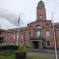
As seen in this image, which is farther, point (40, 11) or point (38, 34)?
point (40, 11)

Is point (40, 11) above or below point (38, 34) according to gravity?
above

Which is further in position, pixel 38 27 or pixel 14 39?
pixel 14 39

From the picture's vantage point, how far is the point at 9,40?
33281mm

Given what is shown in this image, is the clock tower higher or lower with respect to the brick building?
higher

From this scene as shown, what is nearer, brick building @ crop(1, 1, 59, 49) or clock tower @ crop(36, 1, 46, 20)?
brick building @ crop(1, 1, 59, 49)

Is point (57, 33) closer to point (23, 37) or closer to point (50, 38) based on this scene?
point (50, 38)

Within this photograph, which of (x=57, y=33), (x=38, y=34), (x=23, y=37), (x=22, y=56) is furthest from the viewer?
(x=23, y=37)

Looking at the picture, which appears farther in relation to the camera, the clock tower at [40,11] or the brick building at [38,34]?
the clock tower at [40,11]

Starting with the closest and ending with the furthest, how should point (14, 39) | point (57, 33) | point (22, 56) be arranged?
point (22, 56) → point (57, 33) → point (14, 39)

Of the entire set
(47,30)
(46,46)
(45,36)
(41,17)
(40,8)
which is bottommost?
(46,46)

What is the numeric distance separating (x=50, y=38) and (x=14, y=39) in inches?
687

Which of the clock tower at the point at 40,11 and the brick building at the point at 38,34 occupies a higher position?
the clock tower at the point at 40,11

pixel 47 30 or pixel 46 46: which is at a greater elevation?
pixel 47 30

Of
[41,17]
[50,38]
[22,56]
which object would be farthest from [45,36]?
[22,56]
